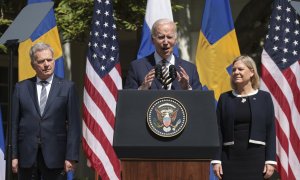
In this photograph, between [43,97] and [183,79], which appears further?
[43,97]

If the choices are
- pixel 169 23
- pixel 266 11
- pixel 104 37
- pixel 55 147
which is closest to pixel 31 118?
pixel 55 147

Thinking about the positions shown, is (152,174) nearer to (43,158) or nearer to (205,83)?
(43,158)

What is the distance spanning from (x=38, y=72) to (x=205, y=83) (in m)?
3.44

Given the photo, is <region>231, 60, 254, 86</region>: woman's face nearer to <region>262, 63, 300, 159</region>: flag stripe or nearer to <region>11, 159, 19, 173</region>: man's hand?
<region>11, 159, 19, 173</region>: man's hand

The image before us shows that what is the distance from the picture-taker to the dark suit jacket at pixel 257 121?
5492mm

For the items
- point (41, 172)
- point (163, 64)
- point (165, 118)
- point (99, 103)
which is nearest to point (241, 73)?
point (163, 64)

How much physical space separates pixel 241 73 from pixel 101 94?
3530 mm

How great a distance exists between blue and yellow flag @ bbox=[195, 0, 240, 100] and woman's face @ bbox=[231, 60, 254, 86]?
3.09 metres

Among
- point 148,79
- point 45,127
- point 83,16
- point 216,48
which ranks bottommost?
point 45,127

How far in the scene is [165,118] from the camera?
4.34 m

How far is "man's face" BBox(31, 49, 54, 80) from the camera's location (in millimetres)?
5434

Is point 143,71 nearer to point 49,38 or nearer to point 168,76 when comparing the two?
point 168,76

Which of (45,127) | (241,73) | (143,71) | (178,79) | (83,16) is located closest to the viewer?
(178,79)

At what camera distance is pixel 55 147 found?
18.3 ft
